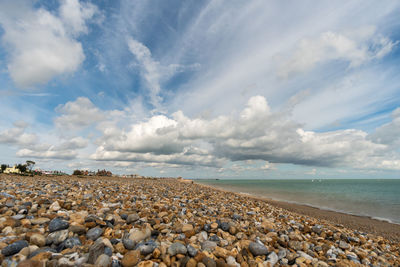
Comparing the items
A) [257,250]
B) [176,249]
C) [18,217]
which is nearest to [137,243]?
[176,249]

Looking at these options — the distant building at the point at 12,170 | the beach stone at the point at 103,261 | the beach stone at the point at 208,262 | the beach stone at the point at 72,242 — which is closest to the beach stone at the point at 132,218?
the beach stone at the point at 72,242

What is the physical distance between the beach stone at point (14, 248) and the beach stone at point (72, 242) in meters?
0.54

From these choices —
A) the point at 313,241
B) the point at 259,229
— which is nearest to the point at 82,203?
the point at 259,229

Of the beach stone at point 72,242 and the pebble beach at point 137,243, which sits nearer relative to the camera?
the pebble beach at point 137,243

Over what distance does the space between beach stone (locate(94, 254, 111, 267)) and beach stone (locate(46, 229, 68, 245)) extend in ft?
3.85

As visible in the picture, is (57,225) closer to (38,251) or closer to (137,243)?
(38,251)

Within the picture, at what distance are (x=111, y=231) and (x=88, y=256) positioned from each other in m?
1.02

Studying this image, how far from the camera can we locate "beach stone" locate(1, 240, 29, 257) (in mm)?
2684

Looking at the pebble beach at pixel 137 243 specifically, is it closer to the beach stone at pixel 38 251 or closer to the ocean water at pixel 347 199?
the beach stone at pixel 38 251

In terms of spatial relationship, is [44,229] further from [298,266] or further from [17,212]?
[298,266]

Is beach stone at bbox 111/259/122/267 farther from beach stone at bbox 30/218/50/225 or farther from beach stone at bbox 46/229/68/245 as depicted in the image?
beach stone at bbox 30/218/50/225

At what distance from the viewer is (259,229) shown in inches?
215

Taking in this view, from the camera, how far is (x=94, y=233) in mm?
3568

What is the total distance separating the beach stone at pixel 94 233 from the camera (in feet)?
11.6
